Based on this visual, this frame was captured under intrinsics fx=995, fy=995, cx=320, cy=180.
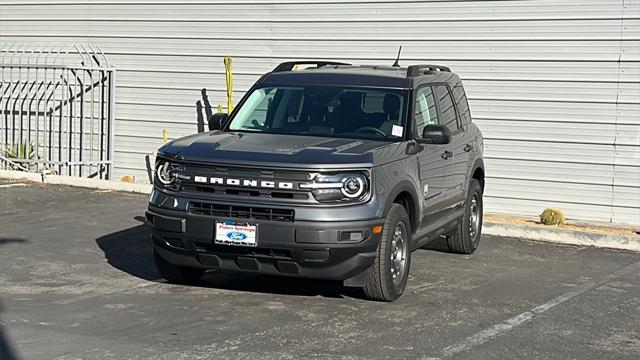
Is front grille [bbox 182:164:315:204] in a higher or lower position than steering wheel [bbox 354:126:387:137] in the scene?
lower

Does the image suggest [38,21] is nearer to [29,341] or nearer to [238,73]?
[238,73]

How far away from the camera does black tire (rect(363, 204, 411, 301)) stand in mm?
7691

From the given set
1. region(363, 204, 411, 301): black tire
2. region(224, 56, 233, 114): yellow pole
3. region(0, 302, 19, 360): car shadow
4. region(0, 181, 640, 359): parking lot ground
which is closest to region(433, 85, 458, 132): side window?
region(0, 181, 640, 359): parking lot ground

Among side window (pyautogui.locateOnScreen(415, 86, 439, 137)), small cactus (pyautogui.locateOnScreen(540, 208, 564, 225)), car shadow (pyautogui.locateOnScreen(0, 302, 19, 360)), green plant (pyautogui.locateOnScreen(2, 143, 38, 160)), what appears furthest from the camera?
green plant (pyautogui.locateOnScreen(2, 143, 38, 160))

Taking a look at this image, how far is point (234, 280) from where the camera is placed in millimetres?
8750

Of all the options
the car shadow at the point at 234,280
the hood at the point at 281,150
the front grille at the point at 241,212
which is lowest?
the car shadow at the point at 234,280

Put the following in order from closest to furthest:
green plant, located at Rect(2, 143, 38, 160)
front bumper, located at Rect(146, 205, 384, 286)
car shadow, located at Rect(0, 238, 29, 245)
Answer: front bumper, located at Rect(146, 205, 384, 286) → car shadow, located at Rect(0, 238, 29, 245) → green plant, located at Rect(2, 143, 38, 160)

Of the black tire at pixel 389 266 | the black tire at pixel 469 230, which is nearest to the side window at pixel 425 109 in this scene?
the black tire at pixel 389 266

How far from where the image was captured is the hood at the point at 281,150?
296 inches

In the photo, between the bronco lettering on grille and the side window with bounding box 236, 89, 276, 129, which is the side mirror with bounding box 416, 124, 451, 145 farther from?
the bronco lettering on grille

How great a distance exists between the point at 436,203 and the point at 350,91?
1.30 m

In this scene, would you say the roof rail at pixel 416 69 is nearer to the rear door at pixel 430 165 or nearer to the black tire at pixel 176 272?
the rear door at pixel 430 165

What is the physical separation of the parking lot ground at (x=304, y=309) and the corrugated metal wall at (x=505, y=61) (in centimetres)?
222

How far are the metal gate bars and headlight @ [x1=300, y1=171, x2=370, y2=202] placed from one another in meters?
9.48
